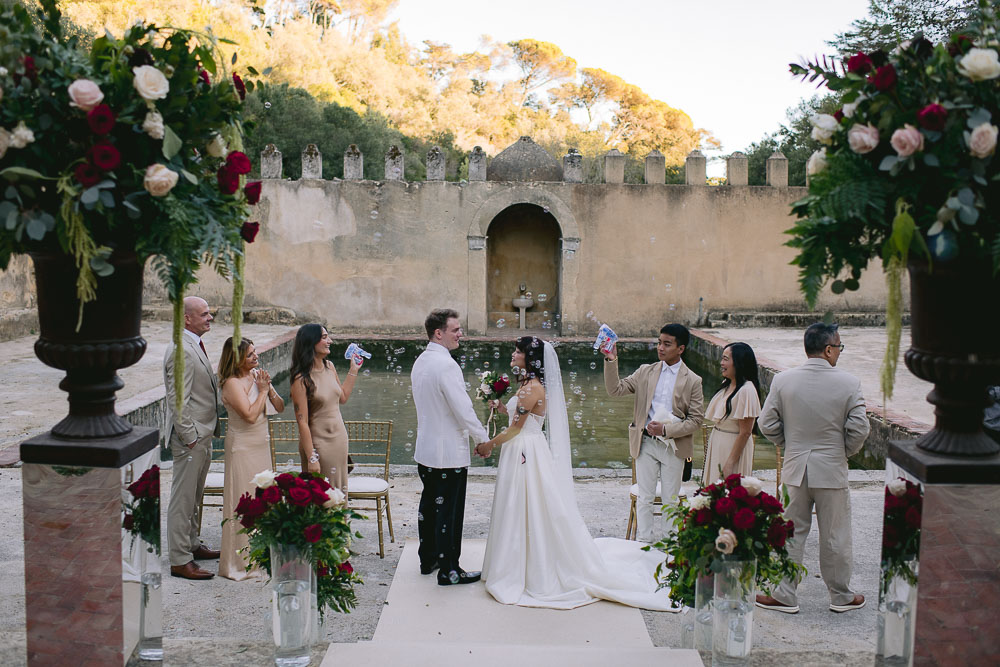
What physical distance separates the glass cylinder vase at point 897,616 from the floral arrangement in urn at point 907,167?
0.66 m

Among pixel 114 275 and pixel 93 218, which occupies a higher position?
pixel 93 218

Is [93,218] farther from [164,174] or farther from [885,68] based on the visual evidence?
[885,68]

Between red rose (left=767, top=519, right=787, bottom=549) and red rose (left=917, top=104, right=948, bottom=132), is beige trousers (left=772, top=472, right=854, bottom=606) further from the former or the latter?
red rose (left=917, top=104, right=948, bottom=132)

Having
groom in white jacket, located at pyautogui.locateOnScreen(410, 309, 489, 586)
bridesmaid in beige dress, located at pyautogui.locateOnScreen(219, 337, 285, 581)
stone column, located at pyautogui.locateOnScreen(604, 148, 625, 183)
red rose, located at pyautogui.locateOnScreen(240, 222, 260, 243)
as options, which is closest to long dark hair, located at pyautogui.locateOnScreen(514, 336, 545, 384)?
groom in white jacket, located at pyautogui.locateOnScreen(410, 309, 489, 586)

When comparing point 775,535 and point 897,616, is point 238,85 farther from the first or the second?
point 897,616

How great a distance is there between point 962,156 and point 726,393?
3.21 meters

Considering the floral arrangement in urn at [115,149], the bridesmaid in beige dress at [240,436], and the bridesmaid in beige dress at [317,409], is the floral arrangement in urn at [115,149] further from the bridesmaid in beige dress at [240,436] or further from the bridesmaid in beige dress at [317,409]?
the bridesmaid in beige dress at [317,409]

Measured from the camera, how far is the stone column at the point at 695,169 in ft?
68.5

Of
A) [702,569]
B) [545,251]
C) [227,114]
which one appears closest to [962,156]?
[702,569]

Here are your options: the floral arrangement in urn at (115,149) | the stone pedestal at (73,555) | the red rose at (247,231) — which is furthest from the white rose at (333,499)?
the red rose at (247,231)

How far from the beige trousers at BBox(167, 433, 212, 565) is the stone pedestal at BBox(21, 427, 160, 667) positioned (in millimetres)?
2462

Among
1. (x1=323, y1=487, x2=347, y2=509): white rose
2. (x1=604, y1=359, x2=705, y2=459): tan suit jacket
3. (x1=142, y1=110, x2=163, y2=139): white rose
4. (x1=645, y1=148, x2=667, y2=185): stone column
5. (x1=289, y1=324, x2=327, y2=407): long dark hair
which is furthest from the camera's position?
(x1=645, y1=148, x2=667, y2=185): stone column

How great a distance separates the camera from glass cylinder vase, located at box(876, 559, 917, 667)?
289 centimetres

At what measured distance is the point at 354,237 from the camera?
20.6 m
